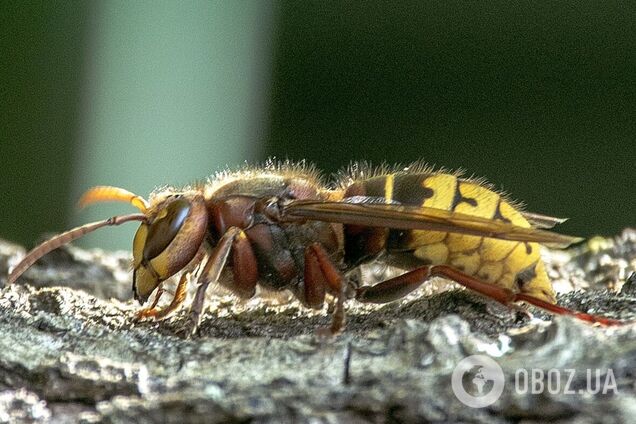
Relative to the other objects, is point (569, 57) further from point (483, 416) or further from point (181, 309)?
point (483, 416)

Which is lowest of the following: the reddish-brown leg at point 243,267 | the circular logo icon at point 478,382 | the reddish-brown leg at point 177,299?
the reddish-brown leg at point 177,299

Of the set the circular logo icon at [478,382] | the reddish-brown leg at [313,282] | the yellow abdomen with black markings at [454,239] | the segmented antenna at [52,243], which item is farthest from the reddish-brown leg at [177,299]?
the circular logo icon at [478,382]

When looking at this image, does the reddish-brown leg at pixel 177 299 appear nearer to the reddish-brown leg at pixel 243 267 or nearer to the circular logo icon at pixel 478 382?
the reddish-brown leg at pixel 243 267

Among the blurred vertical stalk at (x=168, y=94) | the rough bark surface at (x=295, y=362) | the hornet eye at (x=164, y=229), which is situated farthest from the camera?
the blurred vertical stalk at (x=168, y=94)

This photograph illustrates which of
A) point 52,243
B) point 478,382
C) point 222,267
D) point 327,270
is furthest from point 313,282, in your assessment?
point 478,382

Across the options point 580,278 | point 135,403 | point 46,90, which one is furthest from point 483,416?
point 46,90

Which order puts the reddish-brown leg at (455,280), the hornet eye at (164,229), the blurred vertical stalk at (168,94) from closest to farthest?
the reddish-brown leg at (455,280) < the hornet eye at (164,229) < the blurred vertical stalk at (168,94)
